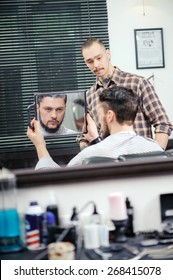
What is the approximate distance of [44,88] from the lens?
1110 mm

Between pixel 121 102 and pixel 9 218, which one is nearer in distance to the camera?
pixel 9 218

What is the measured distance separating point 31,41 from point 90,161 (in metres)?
0.37

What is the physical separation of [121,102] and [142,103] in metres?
0.06

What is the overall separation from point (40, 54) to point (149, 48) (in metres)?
0.30

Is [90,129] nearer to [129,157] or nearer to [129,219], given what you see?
[129,157]

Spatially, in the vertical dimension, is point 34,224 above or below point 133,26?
below

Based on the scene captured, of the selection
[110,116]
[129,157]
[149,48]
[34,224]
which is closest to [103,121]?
[110,116]

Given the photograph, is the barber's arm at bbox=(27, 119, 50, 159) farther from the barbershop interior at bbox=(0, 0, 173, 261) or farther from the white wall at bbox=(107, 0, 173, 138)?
the white wall at bbox=(107, 0, 173, 138)

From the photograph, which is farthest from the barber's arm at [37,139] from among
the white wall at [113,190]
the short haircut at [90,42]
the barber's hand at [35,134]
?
the short haircut at [90,42]

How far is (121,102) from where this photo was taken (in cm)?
113

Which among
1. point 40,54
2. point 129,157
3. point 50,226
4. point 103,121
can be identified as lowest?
point 50,226

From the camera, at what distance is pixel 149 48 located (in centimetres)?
110

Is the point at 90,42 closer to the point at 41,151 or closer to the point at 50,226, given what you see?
the point at 41,151

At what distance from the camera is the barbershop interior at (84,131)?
1023 millimetres
